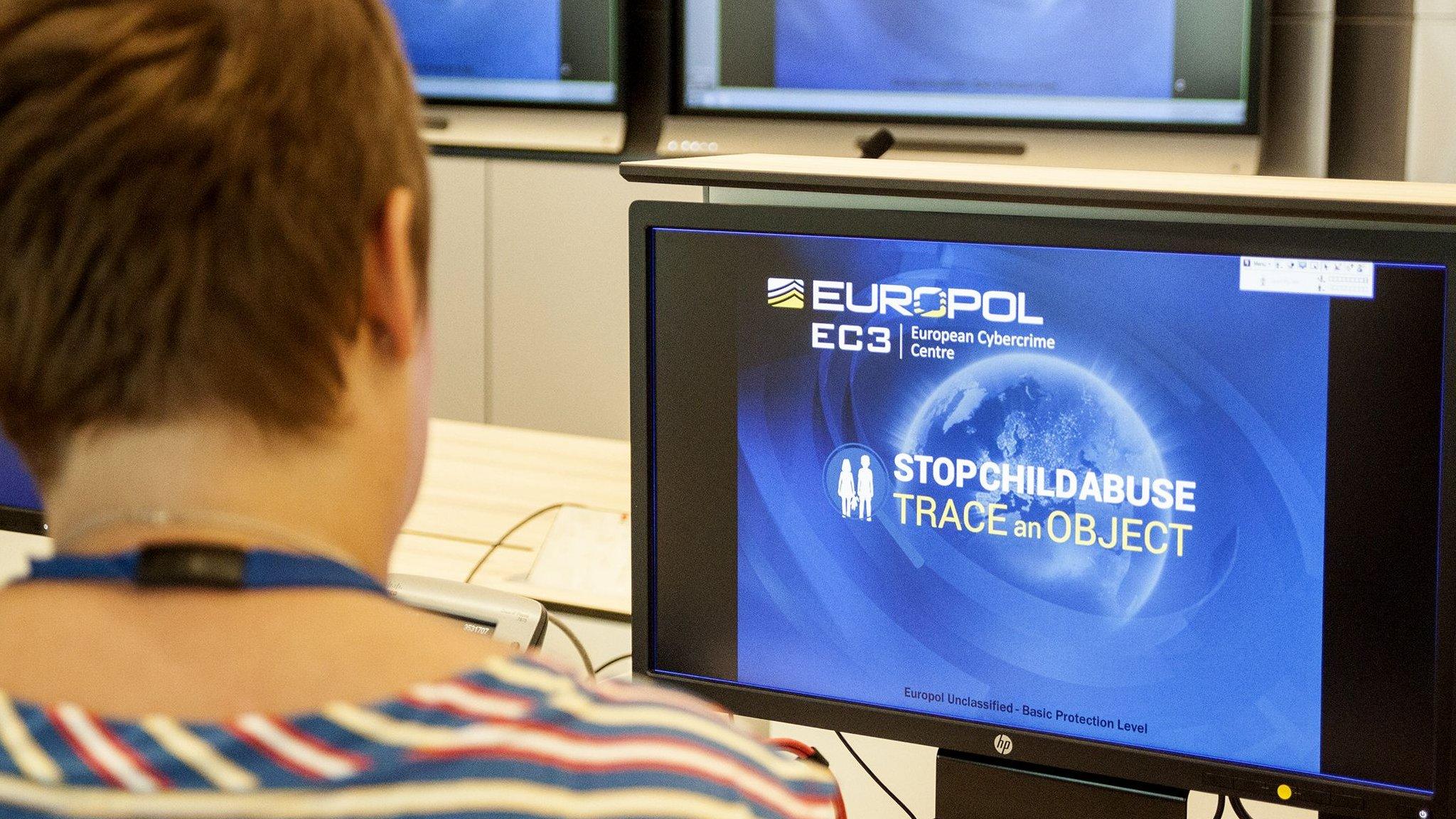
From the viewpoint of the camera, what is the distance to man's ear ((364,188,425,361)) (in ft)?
1.85

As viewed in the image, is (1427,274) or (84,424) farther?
(1427,274)

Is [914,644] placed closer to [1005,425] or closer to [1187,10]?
[1005,425]

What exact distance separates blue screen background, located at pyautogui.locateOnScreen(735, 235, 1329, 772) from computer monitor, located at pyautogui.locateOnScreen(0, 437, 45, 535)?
29.2 inches

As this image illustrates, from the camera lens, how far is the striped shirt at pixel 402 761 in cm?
47

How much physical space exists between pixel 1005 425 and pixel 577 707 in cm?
54

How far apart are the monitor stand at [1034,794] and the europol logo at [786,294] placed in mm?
344

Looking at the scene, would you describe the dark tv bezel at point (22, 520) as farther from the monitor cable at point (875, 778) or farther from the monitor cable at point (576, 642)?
the monitor cable at point (875, 778)

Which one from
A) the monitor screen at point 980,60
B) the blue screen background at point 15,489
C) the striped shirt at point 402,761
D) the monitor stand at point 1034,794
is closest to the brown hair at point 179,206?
the striped shirt at point 402,761

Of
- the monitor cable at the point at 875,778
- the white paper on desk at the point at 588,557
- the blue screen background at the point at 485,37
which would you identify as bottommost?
the monitor cable at the point at 875,778

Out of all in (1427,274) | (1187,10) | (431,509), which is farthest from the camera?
(1187,10)

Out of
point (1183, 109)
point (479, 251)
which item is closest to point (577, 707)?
point (1183, 109)

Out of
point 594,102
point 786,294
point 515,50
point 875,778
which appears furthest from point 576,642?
point 515,50

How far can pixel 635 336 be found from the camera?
1.11 meters

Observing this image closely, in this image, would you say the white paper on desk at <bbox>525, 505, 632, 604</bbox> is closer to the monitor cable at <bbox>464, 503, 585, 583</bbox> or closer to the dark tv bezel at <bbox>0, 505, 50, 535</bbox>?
the monitor cable at <bbox>464, 503, 585, 583</bbox>
